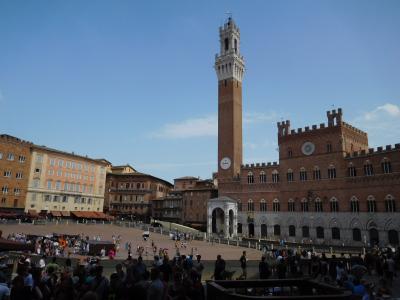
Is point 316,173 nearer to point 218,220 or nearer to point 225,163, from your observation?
point 225,163

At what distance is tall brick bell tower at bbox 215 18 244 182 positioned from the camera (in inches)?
2456

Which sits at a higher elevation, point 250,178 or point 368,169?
point 250,178

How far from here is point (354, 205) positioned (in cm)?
4550

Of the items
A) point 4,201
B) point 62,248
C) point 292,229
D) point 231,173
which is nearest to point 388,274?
point 62,248

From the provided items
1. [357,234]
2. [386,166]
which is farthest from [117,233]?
[386,166]

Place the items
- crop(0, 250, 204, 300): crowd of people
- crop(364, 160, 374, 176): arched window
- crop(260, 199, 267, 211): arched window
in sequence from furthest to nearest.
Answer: crop(260, 199, 267, 211): arched window, crop(364, 160, 374, 176): arched window, crop(0, 250, 204, 300): crowd of people

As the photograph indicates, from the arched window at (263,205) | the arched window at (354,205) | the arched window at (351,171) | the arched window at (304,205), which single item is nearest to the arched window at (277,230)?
the arched window at (263,205)

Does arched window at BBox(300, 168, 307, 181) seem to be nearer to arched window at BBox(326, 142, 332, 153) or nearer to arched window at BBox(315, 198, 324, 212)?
arched window at BBox(315, 198, 324, 212)

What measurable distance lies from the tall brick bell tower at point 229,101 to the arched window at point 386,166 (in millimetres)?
25297

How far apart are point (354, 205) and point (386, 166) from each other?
22.4 ft

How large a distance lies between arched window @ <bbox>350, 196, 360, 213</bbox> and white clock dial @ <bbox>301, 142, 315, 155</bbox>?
31.6 feet

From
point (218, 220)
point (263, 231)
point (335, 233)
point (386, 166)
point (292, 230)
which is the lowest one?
point (263, 231)

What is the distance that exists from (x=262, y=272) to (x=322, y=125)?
4086cm

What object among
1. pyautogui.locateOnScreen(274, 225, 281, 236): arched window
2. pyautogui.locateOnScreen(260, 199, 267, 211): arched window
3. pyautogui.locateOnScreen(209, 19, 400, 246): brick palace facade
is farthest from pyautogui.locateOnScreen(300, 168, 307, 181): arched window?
pyautogui.locateOnScreen(274, 225, 281, 236): arched window
